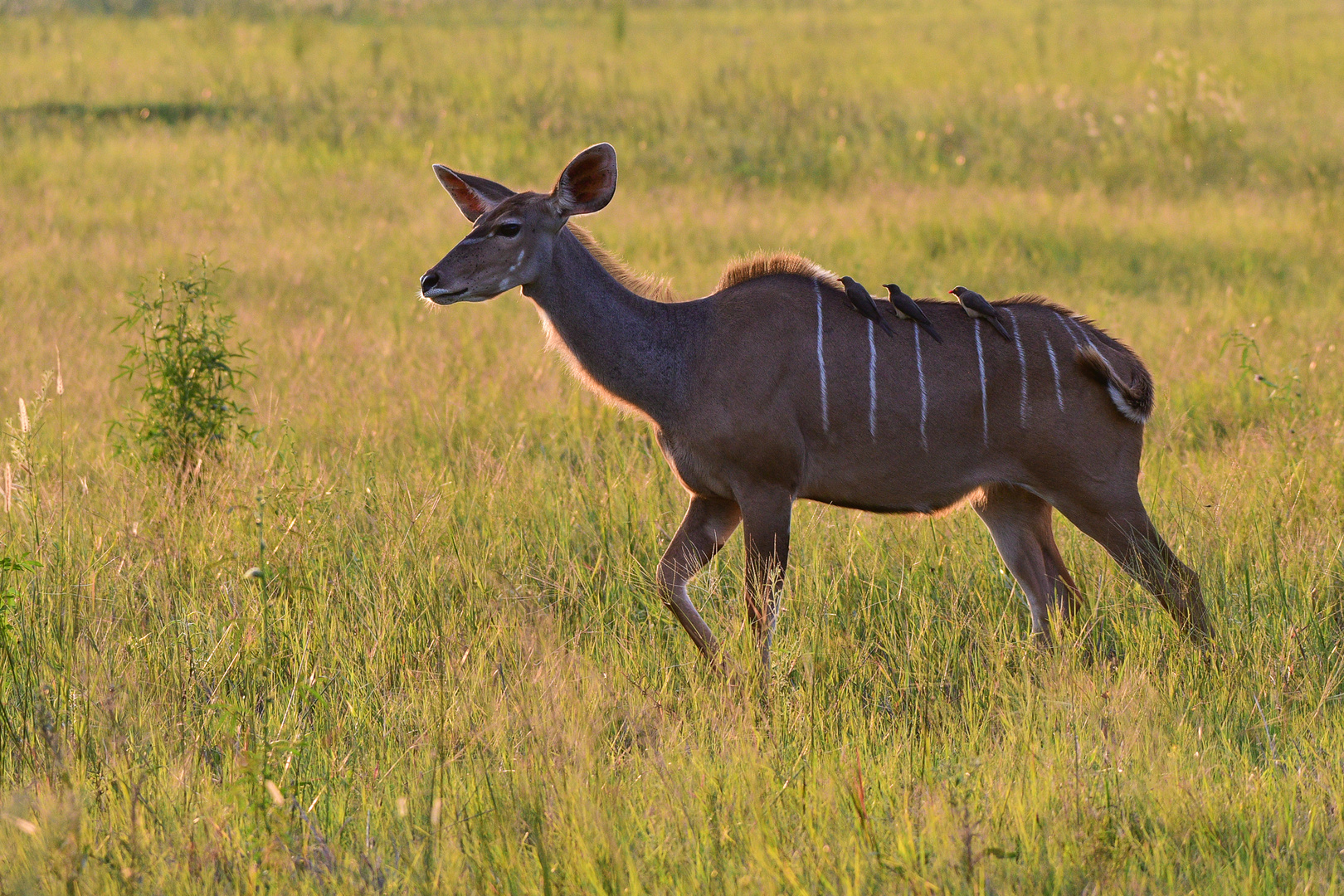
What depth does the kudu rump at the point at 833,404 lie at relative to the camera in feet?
16.0

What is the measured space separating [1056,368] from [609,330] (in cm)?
165

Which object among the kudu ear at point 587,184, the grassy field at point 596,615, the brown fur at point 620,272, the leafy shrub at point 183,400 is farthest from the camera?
the leafy shrub at point 183,400

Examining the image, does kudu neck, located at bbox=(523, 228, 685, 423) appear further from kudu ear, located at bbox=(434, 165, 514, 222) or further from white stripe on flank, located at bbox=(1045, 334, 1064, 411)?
white stripe on flank, located at bbox=(1045, 334, 1064, 411)

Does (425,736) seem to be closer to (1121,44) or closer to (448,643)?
(448,643)

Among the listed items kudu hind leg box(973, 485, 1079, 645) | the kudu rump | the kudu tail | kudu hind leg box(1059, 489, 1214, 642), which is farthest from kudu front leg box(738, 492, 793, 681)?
the kudu tail

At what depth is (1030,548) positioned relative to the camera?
17.1 feet

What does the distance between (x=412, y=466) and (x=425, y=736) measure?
9.10 feet

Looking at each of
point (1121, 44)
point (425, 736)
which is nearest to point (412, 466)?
point (425, 736)

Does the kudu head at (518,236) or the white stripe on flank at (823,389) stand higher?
the kudu head at (518,236)

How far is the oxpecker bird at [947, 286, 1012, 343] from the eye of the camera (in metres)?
5.00

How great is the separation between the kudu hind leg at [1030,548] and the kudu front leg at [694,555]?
1002 millimetres

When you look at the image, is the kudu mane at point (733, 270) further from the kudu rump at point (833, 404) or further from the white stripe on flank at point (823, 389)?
the white stripe on flank at point (823, 389)

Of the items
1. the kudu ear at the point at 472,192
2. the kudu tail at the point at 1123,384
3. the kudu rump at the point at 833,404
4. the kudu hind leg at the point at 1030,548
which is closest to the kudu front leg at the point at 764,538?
the kudu rump at the point at 833,404

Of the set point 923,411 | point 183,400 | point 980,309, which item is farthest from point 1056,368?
point 183,400
